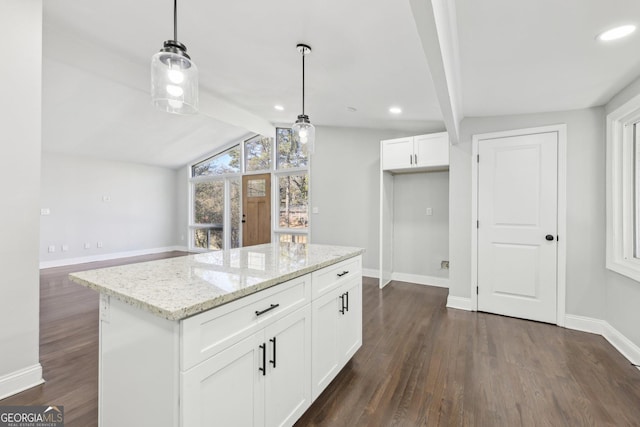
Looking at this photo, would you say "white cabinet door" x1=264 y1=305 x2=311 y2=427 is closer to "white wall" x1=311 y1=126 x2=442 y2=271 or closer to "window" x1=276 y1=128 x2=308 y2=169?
"white wall" x1=311 y1=126 x2=442 y2=271

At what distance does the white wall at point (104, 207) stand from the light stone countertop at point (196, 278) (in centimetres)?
582

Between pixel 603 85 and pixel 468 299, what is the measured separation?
2.40 m

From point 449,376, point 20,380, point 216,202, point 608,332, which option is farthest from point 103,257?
point 608,332

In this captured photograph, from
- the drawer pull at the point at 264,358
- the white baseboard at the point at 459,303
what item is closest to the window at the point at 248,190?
the white baseboard at the point at 459,303

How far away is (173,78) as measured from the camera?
1.53m

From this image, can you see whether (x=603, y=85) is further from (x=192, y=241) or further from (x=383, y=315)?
(x=192, y=241)

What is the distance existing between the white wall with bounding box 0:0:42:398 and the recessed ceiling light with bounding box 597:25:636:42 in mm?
3652

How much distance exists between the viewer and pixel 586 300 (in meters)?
2.88

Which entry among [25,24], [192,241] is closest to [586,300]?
[25,24]

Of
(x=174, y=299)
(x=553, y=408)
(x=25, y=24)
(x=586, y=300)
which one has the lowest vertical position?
(x=553, y=408)

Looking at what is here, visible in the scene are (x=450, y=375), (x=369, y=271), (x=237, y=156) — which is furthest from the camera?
(x=237, y=156)

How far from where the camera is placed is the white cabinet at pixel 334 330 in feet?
5.80

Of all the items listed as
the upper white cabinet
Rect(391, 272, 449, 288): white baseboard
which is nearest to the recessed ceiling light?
the upper white cabinet

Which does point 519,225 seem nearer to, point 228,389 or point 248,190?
point 228,389
